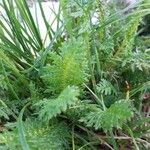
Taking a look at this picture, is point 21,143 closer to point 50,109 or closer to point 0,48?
point 50,109

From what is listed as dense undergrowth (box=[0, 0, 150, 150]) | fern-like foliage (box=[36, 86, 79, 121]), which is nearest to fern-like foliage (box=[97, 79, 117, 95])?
dense undergrowth (box=[0, 0, 150, 150])

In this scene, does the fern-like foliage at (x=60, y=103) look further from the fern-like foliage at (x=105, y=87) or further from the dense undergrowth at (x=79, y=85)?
the fern-like foliage at (x=105, y=87)

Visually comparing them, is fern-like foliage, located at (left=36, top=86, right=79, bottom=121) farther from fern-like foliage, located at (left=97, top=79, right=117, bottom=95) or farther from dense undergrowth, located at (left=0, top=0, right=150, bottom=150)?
fern-like foliage, located at (left=97, top=79, right=117, bottom=95)

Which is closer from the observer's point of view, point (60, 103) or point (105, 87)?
point (60, 103)
